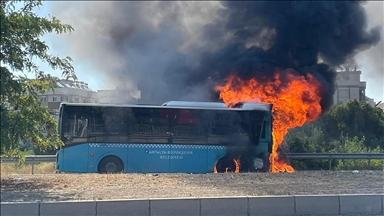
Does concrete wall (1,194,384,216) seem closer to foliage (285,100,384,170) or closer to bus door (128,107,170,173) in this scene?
bus door (128,107,170,173)

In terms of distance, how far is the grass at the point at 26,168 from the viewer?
1035 cm

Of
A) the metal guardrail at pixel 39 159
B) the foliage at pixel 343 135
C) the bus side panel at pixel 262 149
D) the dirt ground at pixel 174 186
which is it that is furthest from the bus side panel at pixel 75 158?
the foliage at pixel 343 135

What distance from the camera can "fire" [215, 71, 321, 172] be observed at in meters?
18.3

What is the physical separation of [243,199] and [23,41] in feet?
19.4

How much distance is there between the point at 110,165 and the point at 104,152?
507 mm

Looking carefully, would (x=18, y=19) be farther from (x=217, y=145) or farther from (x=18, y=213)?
(x=217, y=145)

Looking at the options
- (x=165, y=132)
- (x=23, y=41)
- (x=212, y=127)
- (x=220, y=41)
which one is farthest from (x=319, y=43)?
(x=23, y=41)

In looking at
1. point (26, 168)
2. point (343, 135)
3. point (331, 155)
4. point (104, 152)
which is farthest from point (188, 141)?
point (343, 135)

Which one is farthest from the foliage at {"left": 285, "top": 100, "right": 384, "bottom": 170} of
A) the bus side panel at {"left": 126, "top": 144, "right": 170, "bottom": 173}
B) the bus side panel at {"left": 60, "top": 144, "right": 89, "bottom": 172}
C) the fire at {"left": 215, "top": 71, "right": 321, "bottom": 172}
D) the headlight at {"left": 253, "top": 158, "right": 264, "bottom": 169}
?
the bus side panel at {"left": 60, "top": 144, "right": 89, "bottom": 172}

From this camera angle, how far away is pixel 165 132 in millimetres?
16359

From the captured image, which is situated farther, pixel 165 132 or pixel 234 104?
pixel 234 104

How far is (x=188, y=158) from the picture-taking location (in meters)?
16.3

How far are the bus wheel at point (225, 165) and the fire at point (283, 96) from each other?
2.30 metres

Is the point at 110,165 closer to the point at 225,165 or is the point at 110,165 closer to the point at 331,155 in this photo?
the point at 225,165
